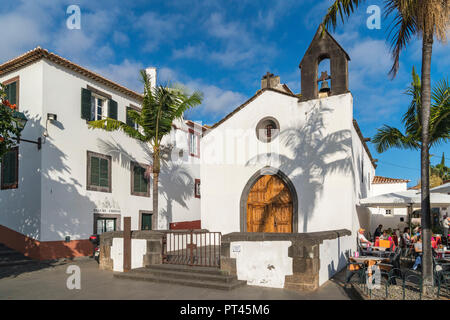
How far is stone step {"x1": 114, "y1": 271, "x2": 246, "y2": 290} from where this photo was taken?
841 cm

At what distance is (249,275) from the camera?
8.79 meters

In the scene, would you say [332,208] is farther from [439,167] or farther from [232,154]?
[439,167]

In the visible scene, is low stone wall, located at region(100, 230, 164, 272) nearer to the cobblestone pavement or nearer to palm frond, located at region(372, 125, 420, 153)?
the cobblestone pavement

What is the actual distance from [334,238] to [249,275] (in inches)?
111

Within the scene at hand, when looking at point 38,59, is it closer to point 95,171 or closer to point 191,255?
point 95,171

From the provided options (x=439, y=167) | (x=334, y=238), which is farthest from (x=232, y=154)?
(x=439, y=167)

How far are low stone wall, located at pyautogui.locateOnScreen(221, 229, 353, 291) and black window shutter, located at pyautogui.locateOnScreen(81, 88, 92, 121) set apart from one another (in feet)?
33.9

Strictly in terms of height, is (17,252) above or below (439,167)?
below

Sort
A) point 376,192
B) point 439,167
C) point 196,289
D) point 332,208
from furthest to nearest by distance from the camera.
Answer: point 439,167 → point 376,192 → point 332,208 → point 196,289

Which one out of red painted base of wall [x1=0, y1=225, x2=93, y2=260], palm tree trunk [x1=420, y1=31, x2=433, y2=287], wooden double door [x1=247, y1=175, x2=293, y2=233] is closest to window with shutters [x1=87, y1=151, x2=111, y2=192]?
red painted base of wall [x1=0, y1=225, x2=93, y2=260]

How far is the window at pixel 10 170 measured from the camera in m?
15.0

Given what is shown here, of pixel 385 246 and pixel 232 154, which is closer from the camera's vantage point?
pixel 385 246

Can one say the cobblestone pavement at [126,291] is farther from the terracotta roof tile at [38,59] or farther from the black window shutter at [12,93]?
the terracotta roof tile at [38,59]

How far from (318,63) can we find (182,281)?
31.6 ft
